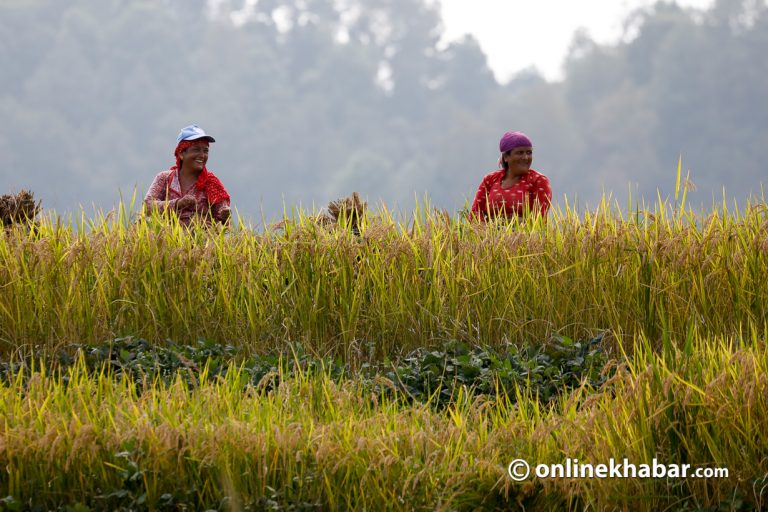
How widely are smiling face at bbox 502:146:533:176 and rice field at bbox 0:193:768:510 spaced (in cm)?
114

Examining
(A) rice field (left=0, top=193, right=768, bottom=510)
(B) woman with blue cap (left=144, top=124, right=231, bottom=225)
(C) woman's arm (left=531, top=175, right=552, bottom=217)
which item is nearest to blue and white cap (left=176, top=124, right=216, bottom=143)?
(B) woman with blue cap (left=144, top=124, right=231, bottom=225)

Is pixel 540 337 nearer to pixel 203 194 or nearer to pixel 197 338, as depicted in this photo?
pixel 197 338

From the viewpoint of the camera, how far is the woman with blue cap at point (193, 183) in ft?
24.8

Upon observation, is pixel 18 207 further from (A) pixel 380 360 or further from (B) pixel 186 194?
(A) pixel 380 360

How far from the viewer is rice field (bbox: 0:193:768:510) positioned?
3.53 metres

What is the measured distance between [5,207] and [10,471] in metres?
5.34

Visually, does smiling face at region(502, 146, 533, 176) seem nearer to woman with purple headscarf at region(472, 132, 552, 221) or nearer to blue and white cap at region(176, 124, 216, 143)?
woman with purple headscarf at region(472, 132, 552, 221)

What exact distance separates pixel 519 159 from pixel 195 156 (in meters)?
2.56

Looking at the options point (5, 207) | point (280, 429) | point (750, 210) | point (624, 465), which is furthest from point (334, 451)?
point (5, 207)

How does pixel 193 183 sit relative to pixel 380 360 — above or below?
Answer: above

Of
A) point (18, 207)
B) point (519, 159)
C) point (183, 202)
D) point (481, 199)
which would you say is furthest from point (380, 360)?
point (18, 207)

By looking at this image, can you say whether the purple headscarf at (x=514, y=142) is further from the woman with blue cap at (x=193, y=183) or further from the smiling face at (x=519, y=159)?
the woman with blue cap at (x=193, y=183)

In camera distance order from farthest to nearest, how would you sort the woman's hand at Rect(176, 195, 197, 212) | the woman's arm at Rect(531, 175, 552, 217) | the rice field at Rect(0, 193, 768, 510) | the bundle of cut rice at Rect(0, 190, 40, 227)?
1. the bundle of cut rice at Rect(0, 190, 40, 227)
2. the woman's arm at Rect(531, 175, 552, 217)
3. the woman's hand at Rect(176, 195, 197, 212)
4. the rice field at Rect(0, 193, 768, 510)

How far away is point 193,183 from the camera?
25.5 ft
